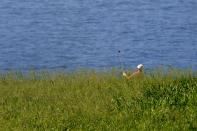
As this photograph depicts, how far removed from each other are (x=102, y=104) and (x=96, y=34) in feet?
111

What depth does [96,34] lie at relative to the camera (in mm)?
52938

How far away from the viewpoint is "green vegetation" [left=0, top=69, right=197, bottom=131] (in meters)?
17.3

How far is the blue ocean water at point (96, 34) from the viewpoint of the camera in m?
40.5

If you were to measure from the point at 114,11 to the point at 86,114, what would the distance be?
49869 mm

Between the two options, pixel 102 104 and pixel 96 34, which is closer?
pixel 102 104

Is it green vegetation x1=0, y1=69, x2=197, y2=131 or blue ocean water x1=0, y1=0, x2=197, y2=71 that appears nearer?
green vegetation x1=0, y1=69, x2=197, y2=131

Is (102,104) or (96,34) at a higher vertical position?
(102,104)

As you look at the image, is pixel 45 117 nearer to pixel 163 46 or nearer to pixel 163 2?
pixel 163 46

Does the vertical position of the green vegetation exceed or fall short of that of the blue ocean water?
it exceeds it

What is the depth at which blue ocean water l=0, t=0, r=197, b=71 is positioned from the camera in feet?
133

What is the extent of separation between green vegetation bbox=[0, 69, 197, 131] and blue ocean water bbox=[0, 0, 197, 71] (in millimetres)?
12773

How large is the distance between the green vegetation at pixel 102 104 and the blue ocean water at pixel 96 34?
41.9 feet

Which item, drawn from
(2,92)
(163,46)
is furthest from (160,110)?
(163,46)

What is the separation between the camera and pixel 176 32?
175ft
